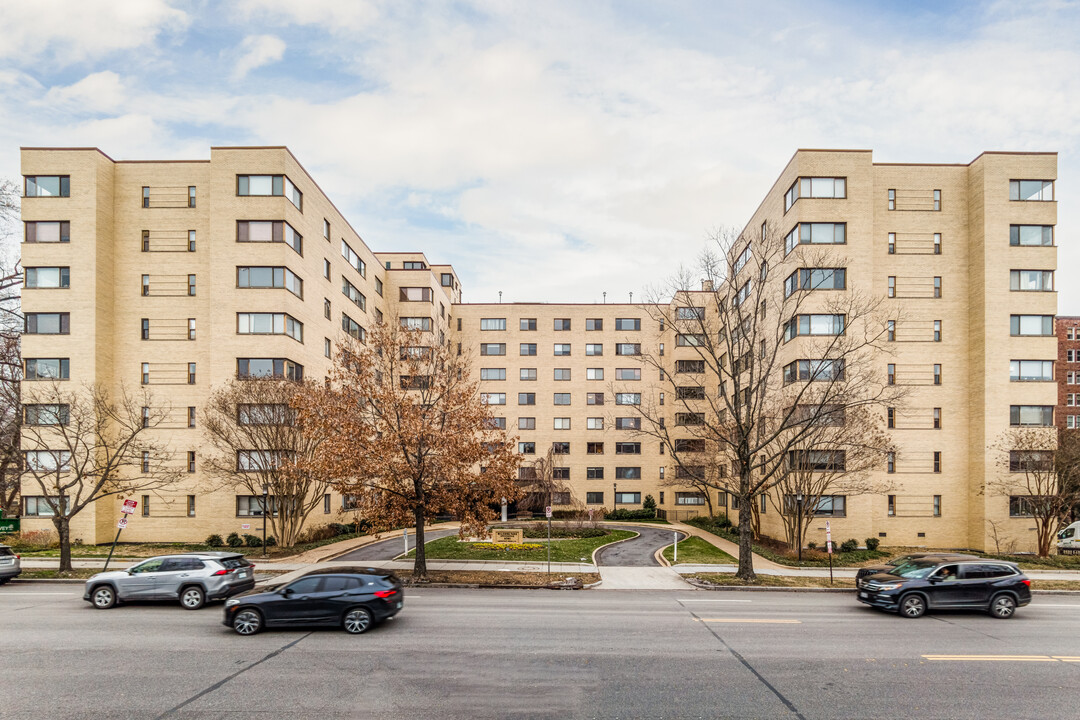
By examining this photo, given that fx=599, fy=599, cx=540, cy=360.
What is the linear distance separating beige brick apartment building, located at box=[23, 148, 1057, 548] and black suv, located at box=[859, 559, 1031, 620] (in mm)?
15613

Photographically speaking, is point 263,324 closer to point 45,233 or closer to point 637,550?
point 45,233

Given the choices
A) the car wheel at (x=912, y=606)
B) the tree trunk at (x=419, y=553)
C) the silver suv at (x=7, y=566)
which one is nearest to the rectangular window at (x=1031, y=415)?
the car wheel at (x=912, y=606)

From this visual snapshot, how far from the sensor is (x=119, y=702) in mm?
9828

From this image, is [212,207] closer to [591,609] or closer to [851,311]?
[591,609]

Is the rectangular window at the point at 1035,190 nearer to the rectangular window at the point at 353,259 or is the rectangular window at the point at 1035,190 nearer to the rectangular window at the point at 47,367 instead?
the rectangular window at the point at 353,259

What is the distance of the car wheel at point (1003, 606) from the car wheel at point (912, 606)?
197cm

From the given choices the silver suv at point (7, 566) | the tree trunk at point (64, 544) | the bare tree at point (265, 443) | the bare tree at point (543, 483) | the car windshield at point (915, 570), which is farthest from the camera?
the bare tree at point (543, 483)

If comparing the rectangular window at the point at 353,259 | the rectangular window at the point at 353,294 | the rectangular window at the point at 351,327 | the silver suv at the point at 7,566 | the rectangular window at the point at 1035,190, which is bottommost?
the silver suv at the point at 7,566

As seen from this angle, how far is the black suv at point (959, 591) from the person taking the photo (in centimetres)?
1688

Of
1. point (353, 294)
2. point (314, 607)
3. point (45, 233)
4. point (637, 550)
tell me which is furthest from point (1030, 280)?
point (45, 233)

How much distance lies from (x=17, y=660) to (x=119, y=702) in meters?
4.39

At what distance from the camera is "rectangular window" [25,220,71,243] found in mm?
32469

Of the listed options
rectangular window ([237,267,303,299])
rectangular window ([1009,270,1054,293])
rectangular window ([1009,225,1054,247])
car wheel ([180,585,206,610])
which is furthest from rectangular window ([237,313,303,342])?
rectangular window ([1009,225,1054,247])

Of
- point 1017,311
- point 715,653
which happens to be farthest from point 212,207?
point 1017,311
